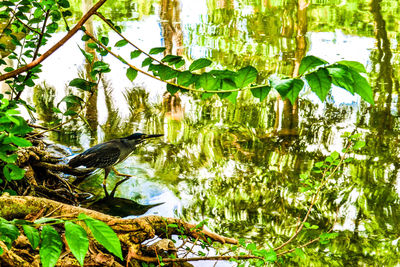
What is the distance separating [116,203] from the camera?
331cm

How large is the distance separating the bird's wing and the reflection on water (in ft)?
0.68

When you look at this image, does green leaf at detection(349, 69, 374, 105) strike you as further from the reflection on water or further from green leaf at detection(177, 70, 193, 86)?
the reflection on water

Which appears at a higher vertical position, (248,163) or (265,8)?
(265,8)

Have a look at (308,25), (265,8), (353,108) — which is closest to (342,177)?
(353,108)

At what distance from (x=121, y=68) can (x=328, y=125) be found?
3.23m

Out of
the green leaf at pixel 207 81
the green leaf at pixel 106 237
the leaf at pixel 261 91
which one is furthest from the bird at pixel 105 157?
the green leaf at pixel 106 237

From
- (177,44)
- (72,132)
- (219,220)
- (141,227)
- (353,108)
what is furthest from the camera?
(177,44)

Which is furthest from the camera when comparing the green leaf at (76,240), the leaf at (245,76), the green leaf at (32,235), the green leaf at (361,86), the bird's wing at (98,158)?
the bird's wing at (98,158)

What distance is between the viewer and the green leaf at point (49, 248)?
2.92 ft

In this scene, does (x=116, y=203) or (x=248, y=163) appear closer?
(x=116, y=203)

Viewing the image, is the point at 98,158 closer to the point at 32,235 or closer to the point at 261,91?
the point at 261,91

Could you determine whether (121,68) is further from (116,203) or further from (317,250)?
(317,250)

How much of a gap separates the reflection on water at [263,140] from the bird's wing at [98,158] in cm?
21

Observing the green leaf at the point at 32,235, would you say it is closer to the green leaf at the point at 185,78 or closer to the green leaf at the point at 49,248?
the green leaf at the point at 49,248
